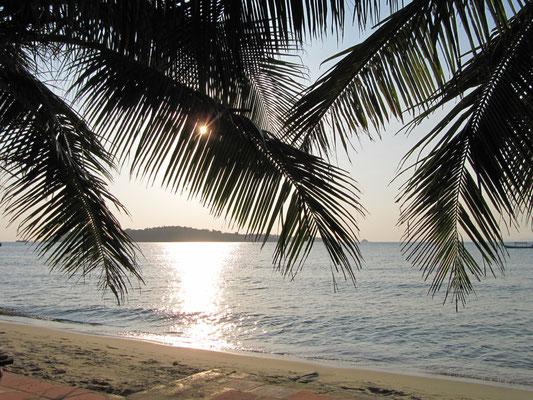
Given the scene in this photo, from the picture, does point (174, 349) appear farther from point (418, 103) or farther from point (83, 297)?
point (83, 297)

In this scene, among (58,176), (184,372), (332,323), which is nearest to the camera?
(58,176)

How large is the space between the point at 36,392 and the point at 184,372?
402 cm

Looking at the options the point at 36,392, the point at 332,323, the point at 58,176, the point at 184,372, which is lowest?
the point at 332,323

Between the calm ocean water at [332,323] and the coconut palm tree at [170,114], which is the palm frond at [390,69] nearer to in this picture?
the coconut palm tree at [170,114]

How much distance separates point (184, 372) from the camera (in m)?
7.59

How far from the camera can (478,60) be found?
244 centimetres

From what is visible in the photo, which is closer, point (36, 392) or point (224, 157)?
point (224, 157)

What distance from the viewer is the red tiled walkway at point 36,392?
3.66m

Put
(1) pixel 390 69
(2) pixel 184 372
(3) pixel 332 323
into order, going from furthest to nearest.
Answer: (3) pixel 332 323
(2) pixel 184 372
(1) pixel 390 69

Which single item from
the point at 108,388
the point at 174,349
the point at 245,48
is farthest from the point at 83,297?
the point at 245,48

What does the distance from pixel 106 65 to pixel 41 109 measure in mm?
909

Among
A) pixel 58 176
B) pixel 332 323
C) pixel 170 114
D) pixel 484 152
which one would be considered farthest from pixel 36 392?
pixel 332 323

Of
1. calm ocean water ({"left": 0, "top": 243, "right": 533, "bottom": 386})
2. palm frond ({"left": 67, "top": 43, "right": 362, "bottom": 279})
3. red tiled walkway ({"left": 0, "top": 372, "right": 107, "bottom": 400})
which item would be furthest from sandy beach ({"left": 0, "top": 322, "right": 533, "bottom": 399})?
palm frond ({"left": 67, "top": 43, "right": 362, "bottom": 279})

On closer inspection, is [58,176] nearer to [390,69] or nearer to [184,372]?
[390,69]
